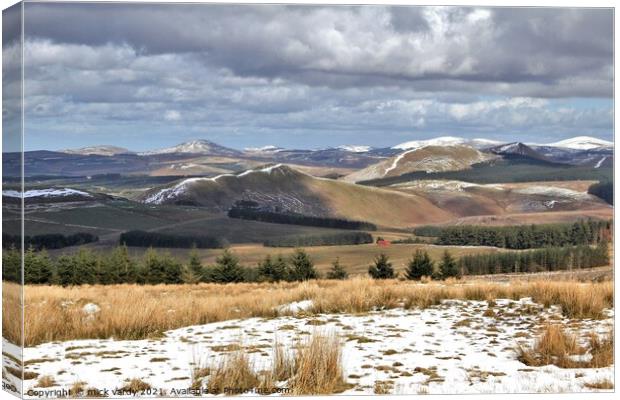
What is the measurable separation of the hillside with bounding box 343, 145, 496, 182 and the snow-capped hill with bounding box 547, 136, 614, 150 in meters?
0.93

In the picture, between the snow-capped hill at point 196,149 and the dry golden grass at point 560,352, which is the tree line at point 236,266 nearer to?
the dry golden grass at point 560,352

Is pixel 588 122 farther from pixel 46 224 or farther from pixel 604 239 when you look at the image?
pixel 46 224

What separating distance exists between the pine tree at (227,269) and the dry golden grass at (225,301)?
1.65 meters

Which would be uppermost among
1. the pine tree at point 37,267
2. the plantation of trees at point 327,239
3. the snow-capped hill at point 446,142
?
the snow-capped hill at point 446,142

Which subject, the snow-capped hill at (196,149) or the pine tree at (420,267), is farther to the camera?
the pine tree at (420,267)

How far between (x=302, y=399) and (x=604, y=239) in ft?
14.5

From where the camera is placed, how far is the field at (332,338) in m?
8.24

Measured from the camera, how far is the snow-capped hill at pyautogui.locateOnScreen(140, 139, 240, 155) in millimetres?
9984

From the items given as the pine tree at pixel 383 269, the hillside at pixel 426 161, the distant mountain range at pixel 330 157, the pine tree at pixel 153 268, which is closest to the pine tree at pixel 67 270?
the pine tree at pixel 153 268

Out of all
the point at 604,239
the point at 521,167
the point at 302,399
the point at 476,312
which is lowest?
the point at 302,399

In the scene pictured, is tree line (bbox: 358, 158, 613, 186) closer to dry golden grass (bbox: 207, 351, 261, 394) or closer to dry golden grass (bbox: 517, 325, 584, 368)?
dry golden grass (bbox: 517, 325, 584, 368)

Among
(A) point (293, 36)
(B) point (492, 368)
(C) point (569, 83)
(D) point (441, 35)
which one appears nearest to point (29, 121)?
(A) point (293, 36)

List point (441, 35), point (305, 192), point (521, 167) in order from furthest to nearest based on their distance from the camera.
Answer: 1. point (305, 192)
2. point (521, 167)
3. point (441, 35)

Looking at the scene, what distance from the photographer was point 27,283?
920 cm
